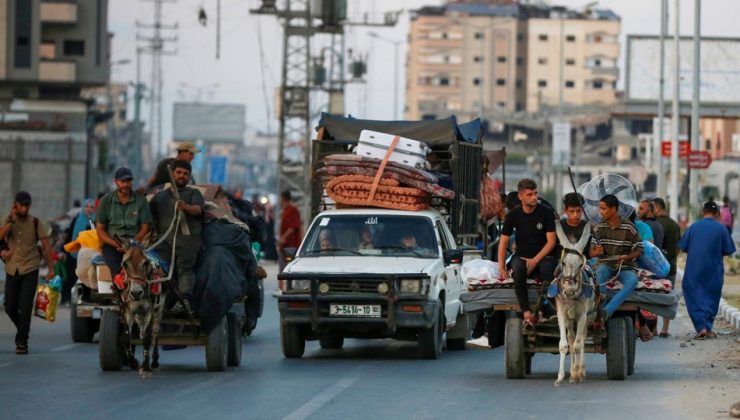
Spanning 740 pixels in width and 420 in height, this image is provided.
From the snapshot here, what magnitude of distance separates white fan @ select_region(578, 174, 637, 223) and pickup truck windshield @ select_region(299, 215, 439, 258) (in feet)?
7.27

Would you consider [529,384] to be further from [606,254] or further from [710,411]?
[710,411]

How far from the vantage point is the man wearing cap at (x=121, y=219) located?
15945 millimetres

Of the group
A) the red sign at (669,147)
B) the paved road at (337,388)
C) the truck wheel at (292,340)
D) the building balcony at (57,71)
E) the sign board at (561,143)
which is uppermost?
the building balcony at (57,71)

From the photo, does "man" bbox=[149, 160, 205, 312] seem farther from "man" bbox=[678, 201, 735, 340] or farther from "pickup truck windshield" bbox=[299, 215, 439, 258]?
"man" bbox=[678, 201, 735, 340]

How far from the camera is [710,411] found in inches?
502

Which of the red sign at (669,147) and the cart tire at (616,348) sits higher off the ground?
the red sign at (669,147)

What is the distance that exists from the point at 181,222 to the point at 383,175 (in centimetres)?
430

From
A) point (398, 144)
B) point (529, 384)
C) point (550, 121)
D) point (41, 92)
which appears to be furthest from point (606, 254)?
point (550, 121)

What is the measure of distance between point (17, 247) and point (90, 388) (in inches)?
192

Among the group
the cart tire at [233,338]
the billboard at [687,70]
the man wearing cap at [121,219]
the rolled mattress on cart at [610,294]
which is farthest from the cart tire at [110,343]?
the billboard at [687,70]

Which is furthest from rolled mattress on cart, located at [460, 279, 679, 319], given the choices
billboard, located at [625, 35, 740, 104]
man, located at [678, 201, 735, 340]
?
billboard, located at [625, 35, 740, 104]

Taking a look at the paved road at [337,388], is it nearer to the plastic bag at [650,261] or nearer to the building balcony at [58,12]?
the plastic bag at [650,261]

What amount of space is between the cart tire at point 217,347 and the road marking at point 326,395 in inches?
49.4

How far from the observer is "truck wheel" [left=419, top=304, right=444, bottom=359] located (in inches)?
706
